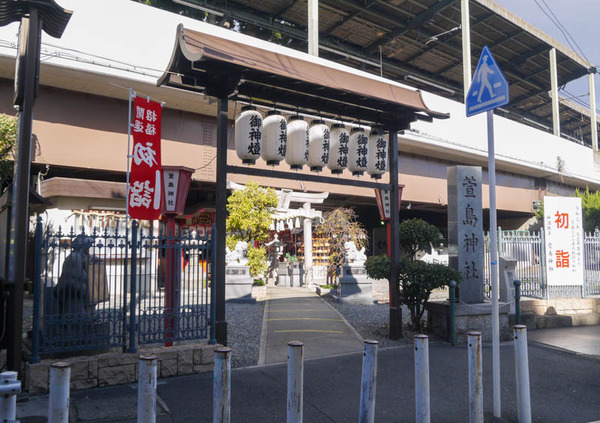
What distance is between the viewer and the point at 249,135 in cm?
740

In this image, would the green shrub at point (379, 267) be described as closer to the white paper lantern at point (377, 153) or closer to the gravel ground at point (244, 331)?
the white paper lantern at point (377, 153)

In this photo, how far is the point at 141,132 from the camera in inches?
433

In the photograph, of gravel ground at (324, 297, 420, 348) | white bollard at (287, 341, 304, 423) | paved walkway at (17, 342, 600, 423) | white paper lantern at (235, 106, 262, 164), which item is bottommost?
paved walkway at (17, 342, 600, 423)

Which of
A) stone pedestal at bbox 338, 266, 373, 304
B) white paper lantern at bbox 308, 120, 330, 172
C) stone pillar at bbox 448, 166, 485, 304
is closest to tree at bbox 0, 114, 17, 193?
white paper lantern at bbox 308, 120, 330, 172

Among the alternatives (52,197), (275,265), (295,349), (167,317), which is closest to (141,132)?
(52,197)

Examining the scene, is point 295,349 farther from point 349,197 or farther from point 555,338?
point 349,197

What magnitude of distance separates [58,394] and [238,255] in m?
12.3

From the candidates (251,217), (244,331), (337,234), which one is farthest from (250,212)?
(244,331)

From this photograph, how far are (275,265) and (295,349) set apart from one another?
17044 millimetres

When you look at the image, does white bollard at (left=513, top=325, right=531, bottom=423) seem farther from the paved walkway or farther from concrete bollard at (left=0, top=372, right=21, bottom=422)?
concrete bollard at (left=0, top=372, right=21, bottom=422)

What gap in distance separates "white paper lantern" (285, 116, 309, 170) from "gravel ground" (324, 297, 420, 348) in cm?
387

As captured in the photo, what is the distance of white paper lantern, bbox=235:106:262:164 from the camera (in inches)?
291

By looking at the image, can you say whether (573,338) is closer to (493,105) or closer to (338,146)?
(338,146)

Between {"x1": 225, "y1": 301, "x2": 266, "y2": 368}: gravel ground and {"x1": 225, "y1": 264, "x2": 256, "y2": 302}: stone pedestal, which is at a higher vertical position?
{"x1": 225, "y1": 264, "x2": 256, "y2": 302}: stone pedestal
